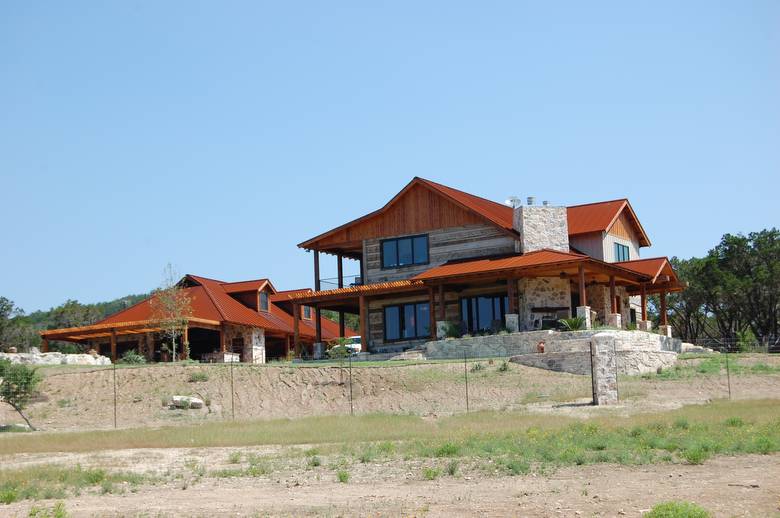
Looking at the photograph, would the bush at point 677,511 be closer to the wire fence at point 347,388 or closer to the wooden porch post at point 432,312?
the wire fence at point 347,388

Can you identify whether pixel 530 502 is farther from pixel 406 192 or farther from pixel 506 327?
pixel 406 192

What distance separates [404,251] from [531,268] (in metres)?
10.1

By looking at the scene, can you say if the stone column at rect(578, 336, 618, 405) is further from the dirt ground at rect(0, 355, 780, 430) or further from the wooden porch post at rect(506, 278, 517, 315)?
the wooden porch post at rect(506, 278, 517, 315)

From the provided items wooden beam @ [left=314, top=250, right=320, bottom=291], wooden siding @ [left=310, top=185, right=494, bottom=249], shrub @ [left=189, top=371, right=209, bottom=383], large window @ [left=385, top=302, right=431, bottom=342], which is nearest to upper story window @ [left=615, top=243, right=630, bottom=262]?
wooden siding @ [left=310, top=185, right=494, bottom=249]

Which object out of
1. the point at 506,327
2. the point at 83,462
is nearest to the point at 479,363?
the point at 506,327

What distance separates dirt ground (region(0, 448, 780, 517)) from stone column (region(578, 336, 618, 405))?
11.6m

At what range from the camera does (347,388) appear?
3772cm

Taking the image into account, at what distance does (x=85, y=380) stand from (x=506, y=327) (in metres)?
18.6

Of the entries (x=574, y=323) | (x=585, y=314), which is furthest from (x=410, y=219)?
(x=574, y=323)

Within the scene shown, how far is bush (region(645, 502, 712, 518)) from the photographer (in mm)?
13375

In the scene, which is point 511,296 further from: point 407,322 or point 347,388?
point 347,388

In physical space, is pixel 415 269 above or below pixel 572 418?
above

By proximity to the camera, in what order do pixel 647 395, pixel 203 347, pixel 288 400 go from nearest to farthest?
pixel 647 395, pixel 288 400, pixel 203 347

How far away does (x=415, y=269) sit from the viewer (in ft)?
169
